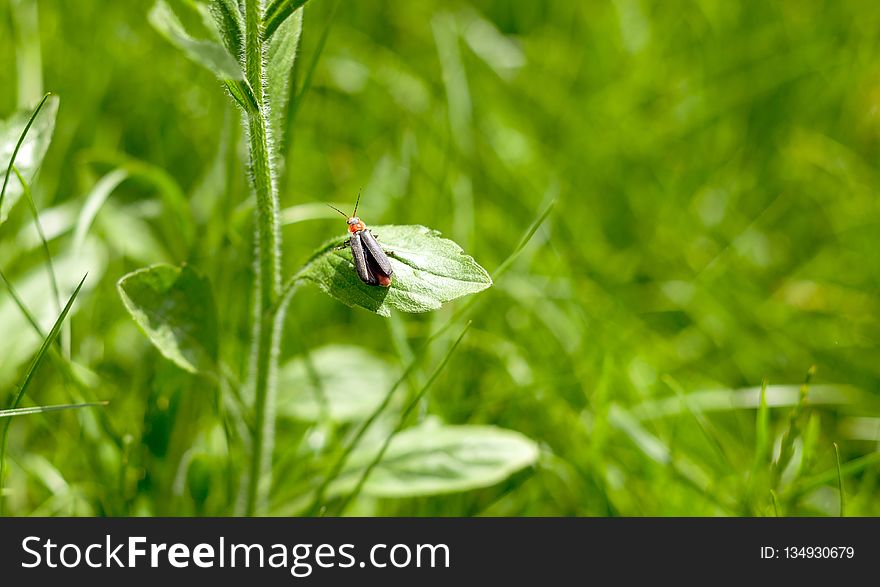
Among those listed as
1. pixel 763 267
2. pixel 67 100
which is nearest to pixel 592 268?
pixel 763 267

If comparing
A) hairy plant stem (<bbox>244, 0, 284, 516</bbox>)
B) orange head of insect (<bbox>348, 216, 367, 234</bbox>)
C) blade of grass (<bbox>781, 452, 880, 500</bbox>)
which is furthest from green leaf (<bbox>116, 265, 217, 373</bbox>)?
blade of grass (<bbox>781, 452, 880, 500</bbox>)

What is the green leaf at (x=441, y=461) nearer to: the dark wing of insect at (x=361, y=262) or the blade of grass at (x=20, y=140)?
the dark wing of insect at (x=361, y=262)

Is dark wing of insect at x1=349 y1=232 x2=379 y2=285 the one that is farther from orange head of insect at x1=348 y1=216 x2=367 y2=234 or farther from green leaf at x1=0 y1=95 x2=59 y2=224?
green leaf at x1=0 y1=95 x2=59 y2=224

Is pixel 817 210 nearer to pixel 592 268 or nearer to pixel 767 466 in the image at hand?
pixel 592 268

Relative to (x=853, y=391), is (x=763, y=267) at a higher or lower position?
higher

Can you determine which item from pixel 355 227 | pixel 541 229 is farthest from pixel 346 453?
pixel 541 229

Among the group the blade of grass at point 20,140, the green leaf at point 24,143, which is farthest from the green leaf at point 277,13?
the green leaf at point 24,143
